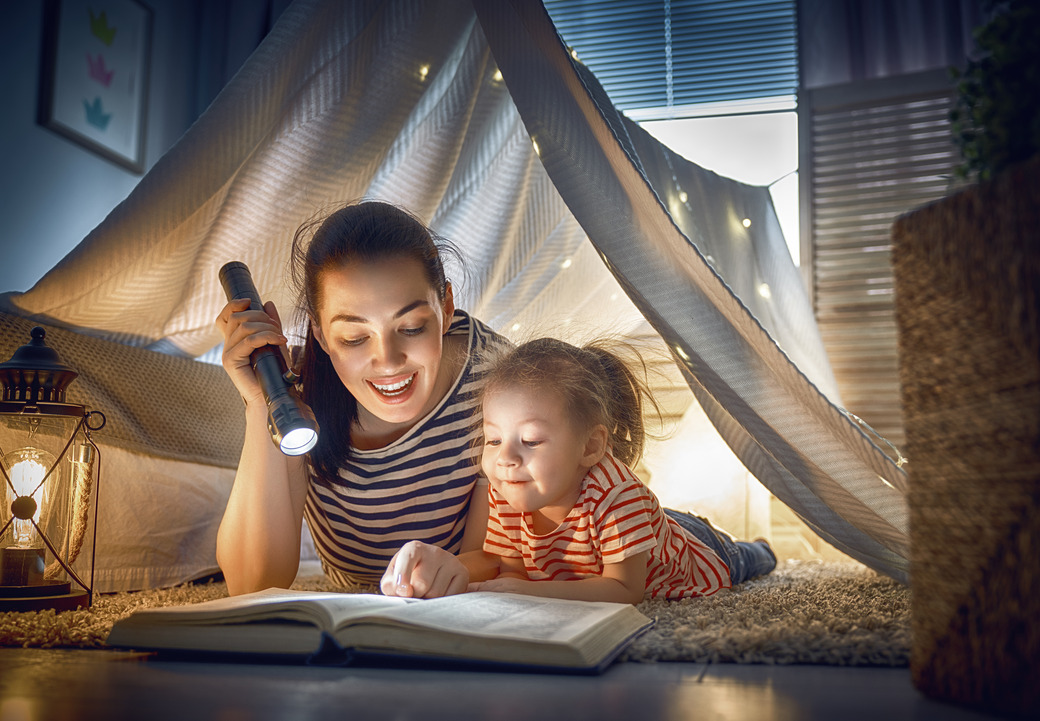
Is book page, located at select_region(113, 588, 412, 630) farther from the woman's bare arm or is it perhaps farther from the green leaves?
the green leaves

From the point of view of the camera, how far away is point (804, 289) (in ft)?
8.02

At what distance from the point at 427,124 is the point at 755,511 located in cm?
122

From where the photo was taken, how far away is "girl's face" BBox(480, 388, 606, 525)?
1.16 metres

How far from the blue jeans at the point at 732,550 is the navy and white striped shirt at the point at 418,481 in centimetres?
44

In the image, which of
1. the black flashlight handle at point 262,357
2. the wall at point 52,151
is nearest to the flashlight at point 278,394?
the black flashlight handle at point 262,357

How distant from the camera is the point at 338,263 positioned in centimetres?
122

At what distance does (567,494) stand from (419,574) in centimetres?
32

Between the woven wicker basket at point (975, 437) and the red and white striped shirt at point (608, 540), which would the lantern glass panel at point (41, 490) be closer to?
the red and white striped shirt at point (608, 540)

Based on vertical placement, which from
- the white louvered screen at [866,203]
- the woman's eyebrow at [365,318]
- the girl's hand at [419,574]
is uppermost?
the white louvered screen at [866,203]

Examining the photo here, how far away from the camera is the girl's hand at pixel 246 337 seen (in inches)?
45.2

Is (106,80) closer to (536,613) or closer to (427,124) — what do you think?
(427,124)

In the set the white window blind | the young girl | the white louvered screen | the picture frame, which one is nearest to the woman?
the young girl

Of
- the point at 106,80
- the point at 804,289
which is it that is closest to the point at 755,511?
the point at 804,289

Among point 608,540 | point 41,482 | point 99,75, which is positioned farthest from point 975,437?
point 99,75
